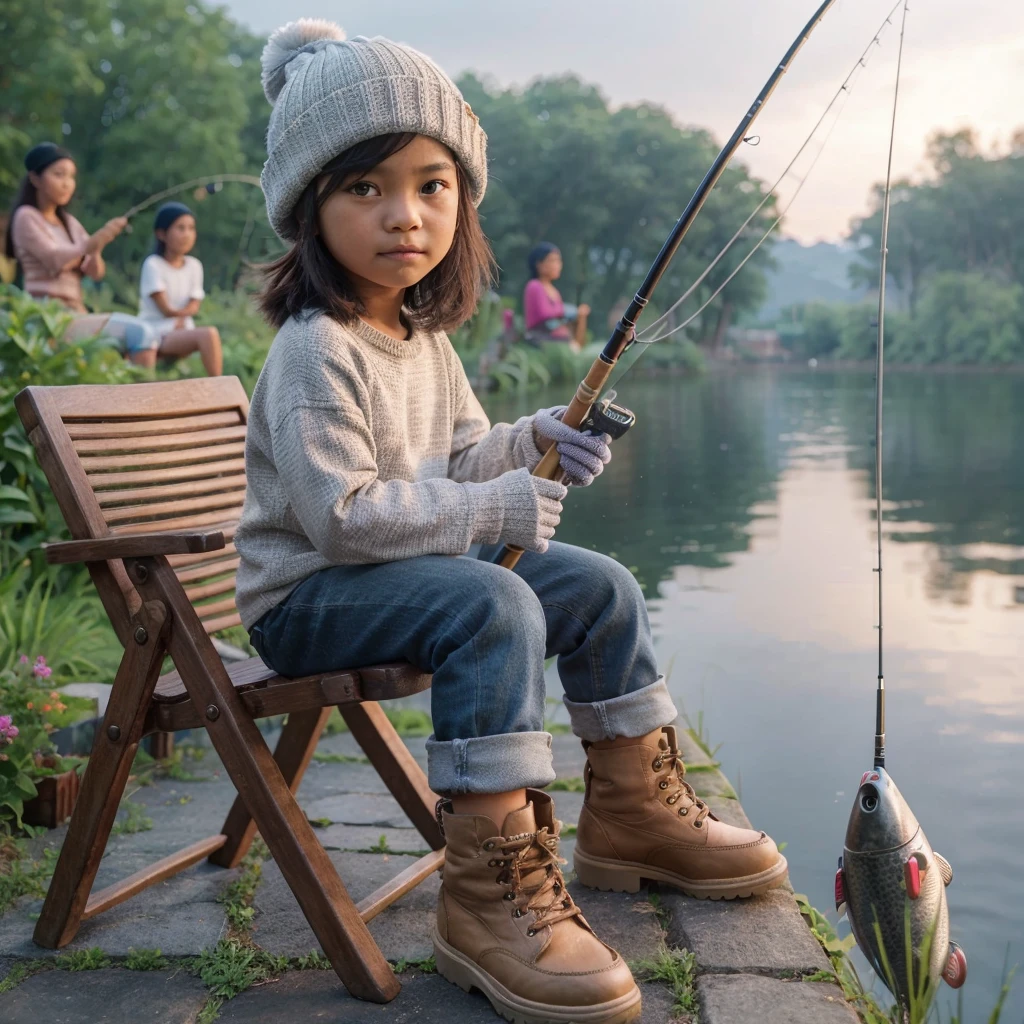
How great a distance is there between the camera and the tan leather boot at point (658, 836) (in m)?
1.70

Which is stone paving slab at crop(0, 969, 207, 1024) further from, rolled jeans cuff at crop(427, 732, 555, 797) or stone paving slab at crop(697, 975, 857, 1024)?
stone paving slab at crop(697, 975, 857, 1024)

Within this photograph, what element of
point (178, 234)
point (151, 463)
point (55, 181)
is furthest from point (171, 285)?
point (151, 463)

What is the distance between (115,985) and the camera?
1547 mm

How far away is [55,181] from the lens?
5312 millimetres

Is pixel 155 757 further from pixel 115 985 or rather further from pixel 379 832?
pixel 115 985

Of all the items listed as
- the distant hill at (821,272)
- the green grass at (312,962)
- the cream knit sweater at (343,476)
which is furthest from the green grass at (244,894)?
the distant hill at (821,272)

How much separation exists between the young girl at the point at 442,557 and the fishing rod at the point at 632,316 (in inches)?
1.2

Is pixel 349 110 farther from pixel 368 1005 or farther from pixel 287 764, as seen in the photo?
pixel 368 1005

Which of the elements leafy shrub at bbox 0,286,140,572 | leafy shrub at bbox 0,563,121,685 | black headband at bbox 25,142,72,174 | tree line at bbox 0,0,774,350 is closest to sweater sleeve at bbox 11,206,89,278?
black headband at bbox 25,142,72,174

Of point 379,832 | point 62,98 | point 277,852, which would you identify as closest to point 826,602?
point 379,832

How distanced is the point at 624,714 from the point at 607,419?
16.3 inches

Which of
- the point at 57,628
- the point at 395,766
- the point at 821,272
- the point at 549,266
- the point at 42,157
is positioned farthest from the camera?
the point at 549,266

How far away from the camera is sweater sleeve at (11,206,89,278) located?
5.27 meters

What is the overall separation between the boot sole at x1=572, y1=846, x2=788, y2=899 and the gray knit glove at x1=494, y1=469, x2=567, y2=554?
50 cm
